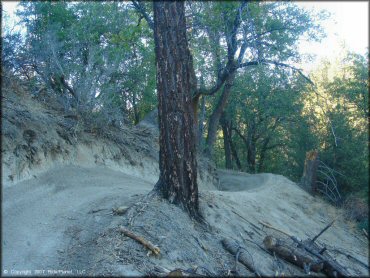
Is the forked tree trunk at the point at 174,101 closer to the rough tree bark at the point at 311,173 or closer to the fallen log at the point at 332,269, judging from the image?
the fallen log at the point at 332,269

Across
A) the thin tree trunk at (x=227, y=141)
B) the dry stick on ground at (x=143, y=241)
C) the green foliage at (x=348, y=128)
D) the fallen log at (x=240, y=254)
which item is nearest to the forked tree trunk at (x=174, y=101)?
the fallen log at (x=240, y=254)

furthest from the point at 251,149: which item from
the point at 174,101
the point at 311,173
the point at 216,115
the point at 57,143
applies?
the point at 174,101

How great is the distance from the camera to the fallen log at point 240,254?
20.6 ft

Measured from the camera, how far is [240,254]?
21.8 feet

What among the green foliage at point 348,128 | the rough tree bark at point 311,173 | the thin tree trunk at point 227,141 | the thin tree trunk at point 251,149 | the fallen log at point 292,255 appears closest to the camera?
the fallen log at point 292,255

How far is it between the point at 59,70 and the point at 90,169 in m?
3.00

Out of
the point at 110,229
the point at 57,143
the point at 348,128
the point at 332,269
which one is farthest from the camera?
the point at 348,128

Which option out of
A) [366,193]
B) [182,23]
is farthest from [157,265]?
[366,193]

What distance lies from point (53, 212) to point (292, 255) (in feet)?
13.6

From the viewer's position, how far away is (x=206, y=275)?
18.4 ft

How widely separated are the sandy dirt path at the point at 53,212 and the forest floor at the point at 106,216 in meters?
0.02

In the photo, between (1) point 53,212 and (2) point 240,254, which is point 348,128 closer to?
(2) point 240,254

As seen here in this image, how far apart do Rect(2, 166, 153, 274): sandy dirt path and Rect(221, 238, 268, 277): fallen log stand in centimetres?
178

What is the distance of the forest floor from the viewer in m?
5.63
